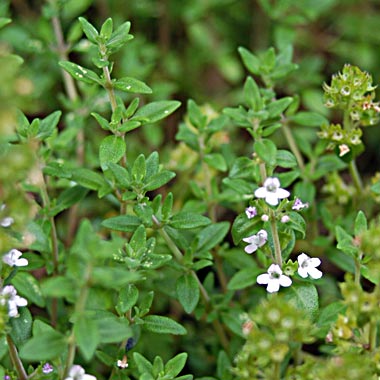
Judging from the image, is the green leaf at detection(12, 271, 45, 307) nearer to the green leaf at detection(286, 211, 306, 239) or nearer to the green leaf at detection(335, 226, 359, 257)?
the green leaf at detection(286, 211, 306, 239)

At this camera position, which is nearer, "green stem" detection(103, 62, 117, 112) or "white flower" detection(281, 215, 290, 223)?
"white flower" detection(281, 215, 290, 223)

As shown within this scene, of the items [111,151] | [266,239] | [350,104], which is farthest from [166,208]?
[350,104]

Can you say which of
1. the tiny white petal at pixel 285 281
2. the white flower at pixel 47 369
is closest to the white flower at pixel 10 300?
the white flower at pixel 47 369

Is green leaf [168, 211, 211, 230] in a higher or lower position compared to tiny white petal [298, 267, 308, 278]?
higher

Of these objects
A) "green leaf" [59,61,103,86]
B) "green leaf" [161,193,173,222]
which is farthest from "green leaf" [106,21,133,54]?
"green leaf" [161,193,173,222]

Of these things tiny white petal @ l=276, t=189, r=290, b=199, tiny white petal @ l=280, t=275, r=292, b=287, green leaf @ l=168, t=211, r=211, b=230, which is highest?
tiny white petal @ l=276, t=189, r=290, b=199
